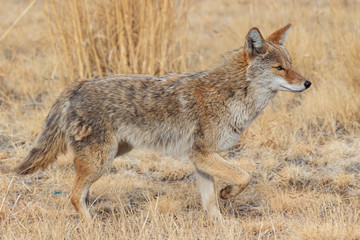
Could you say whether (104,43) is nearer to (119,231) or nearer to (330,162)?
(330,162)

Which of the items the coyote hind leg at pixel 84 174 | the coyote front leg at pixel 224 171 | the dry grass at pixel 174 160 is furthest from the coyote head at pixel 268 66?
the coyote hind leg at pixel 84 174

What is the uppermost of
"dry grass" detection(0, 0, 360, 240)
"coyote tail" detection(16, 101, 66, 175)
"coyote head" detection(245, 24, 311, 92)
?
"coyote head" detection(245, 24, 311, 92)

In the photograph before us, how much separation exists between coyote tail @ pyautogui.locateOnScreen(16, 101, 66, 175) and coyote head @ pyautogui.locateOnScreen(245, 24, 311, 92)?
1742mm

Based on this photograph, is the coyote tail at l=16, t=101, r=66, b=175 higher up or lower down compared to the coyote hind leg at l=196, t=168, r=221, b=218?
higher up

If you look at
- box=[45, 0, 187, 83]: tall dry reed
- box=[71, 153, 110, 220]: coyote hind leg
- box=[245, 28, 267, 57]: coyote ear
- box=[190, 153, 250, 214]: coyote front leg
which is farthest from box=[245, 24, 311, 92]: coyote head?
box=[45, 0, 187, 83]: tall dry reed

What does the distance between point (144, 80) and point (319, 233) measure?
2.06 meters

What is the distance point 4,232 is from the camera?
4.03 meters

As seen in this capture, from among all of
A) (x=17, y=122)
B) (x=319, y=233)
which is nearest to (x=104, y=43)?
(x=17, y=122)

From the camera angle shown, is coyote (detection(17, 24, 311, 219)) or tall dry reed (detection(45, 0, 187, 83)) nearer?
→ coyote (detection(17, 24, 311, 219))

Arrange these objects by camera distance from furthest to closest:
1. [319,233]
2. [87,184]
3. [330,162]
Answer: [330,162] → [87,184] → [319,233]

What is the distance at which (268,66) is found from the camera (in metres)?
4.61

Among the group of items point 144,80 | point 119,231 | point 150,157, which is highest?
point 144,80

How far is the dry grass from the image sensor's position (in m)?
4.19

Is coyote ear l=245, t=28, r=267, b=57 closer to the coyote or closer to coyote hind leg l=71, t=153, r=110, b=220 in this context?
the coyote
